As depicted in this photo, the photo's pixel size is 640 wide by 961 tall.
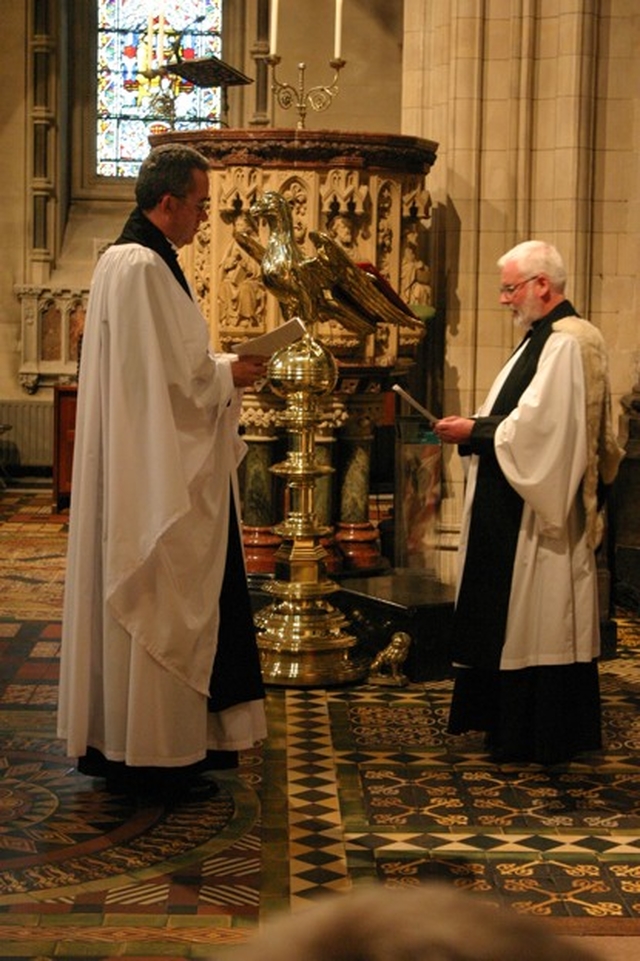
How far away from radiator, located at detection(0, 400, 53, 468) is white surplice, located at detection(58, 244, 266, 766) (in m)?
9.94

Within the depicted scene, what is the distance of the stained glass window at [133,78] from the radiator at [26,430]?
2.53 meters

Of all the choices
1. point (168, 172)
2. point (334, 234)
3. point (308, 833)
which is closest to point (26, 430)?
point (334, 234)

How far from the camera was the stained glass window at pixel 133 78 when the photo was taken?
15258mm

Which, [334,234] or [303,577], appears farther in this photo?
[334,234]

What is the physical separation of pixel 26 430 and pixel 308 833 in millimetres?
10470

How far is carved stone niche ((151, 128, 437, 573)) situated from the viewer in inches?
306

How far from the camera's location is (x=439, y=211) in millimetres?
8492

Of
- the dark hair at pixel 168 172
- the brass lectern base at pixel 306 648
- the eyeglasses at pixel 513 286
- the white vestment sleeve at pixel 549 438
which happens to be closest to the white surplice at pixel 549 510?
the white vestment sleeve at pixel 549 438

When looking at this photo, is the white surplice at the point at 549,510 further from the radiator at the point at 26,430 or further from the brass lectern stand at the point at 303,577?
the radiator at the point at 26,430

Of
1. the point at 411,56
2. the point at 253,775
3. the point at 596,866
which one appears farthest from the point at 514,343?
the point at 596,866

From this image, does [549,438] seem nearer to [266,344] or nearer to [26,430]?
[266,344]

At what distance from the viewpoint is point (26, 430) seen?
1438 centimetres

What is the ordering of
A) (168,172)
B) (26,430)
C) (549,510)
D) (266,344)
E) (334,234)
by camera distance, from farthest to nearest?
1. (26,430)
2. (334,234)
3. (549,510)
4. (266,344)
5. (168,172)

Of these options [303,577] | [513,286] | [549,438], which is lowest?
[303,577]
